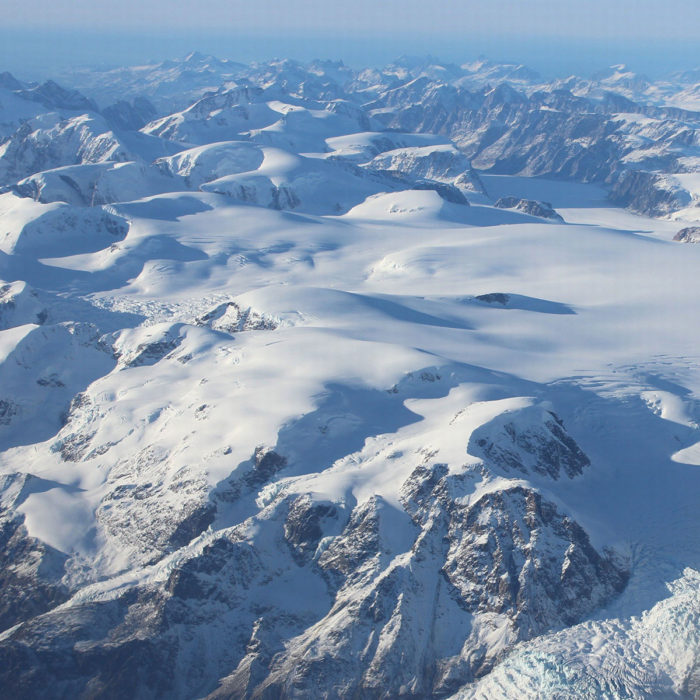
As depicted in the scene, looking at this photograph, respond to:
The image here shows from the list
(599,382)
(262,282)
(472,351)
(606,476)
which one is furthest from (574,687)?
(262,282)

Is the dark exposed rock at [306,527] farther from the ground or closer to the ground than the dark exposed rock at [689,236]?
farther from the ground

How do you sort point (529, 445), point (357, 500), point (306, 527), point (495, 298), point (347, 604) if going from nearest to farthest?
point (347, 604) → point (306, 527) → point (357, 500) → point (529, 445) → point (495, 298)

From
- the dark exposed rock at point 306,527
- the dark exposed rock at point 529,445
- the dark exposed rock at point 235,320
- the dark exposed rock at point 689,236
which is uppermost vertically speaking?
the dark exposed rock at point 529,445

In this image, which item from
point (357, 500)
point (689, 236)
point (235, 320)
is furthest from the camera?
point (689, 236)

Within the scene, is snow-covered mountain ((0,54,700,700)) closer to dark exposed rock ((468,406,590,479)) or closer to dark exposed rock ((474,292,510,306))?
dark exposed rock ((468,406,590,479))

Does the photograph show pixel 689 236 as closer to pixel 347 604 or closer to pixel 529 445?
pixel 529 445

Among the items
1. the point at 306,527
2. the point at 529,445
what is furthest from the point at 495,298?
the point at 306,527

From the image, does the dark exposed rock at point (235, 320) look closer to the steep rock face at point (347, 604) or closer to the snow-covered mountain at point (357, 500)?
the snow-covered mountain at point (357, 500)

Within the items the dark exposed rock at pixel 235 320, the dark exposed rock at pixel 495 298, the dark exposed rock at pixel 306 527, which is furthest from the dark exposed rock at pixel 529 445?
the dark exposed rock at pixel 495 298

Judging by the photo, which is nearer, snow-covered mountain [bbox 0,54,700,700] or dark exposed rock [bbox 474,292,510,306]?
snow-covered mountain [bbox 0,54,700,700]

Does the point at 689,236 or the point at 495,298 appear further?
the point at 689,236

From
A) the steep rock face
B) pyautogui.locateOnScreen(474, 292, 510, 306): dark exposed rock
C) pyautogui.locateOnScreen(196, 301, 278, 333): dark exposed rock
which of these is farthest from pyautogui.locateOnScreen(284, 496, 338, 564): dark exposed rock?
pyautogui.locateOnScreen(474, 292, 510, 306): dark exposed rock
